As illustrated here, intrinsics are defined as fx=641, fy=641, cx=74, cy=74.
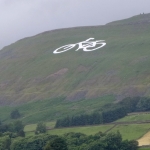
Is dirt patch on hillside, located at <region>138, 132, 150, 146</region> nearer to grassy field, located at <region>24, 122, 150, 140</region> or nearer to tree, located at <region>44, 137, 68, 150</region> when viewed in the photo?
grassy field, located at <region>24, 122, 150, 140</region>

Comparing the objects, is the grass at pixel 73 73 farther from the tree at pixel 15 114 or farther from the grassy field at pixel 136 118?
the grassy field at pixel 136 118

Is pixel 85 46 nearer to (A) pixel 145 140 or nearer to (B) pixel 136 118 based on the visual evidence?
(B) pixel 136 118

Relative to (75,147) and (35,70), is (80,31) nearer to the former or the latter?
(35,70)

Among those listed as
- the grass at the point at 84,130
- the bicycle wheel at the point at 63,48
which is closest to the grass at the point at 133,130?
the grass at the point at 84,130

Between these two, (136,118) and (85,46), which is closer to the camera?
(136,118)

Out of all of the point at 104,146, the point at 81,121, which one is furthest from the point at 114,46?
the point at 104,146

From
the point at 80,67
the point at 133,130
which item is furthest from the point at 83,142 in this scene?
the point at 80,67

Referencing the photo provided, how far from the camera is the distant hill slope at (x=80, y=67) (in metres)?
121

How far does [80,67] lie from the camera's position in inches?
5389

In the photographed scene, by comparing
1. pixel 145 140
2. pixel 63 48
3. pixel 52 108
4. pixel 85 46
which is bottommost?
pixel 145 140

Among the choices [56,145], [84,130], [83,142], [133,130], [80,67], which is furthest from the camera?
[80,67]

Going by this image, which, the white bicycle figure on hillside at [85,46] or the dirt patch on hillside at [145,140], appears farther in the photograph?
the white bicycle figure on hillside at [85,46]

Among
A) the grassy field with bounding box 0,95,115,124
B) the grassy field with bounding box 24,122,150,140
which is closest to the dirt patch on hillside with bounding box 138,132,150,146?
the grassy field with bounding box 24,122,150,140

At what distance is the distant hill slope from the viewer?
12100 cm
